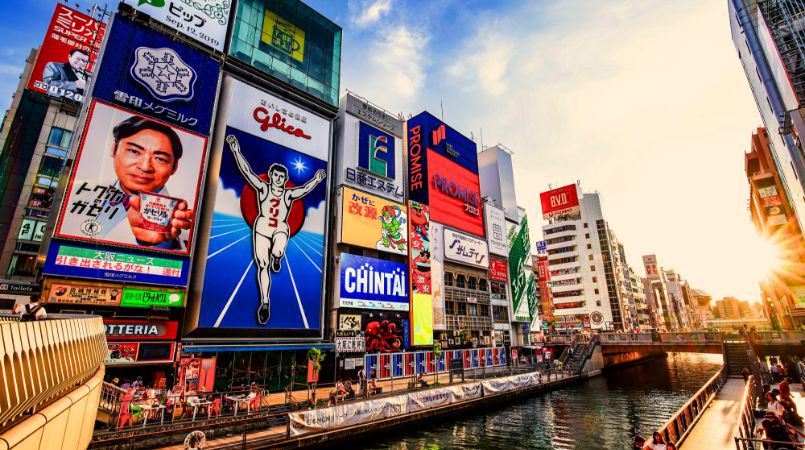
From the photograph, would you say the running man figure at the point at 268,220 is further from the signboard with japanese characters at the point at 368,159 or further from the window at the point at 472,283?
the window at the point at 472,283

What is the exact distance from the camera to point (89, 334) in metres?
8.34

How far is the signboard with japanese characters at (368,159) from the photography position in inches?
1677

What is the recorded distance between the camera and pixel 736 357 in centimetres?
3931

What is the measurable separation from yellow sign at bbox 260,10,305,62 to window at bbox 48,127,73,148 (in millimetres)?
35214

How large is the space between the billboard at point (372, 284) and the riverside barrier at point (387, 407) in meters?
14.4

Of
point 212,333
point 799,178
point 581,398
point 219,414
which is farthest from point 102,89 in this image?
point 799,178

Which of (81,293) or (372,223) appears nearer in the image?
(81,293)

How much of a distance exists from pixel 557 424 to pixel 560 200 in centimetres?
7739

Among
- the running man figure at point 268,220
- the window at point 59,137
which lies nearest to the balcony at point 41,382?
the running man figure at point 268,220

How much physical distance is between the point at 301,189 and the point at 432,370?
2118 cm

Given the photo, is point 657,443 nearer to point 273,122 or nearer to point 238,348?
point 238,348

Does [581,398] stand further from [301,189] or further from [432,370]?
[301,189]

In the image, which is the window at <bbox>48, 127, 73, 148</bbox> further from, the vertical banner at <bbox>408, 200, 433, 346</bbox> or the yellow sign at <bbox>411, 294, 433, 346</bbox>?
→ the yellow sign at <bbox>411, 294, 433, 346</bbox>

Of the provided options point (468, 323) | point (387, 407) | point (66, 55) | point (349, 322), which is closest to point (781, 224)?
point (468, 323)
